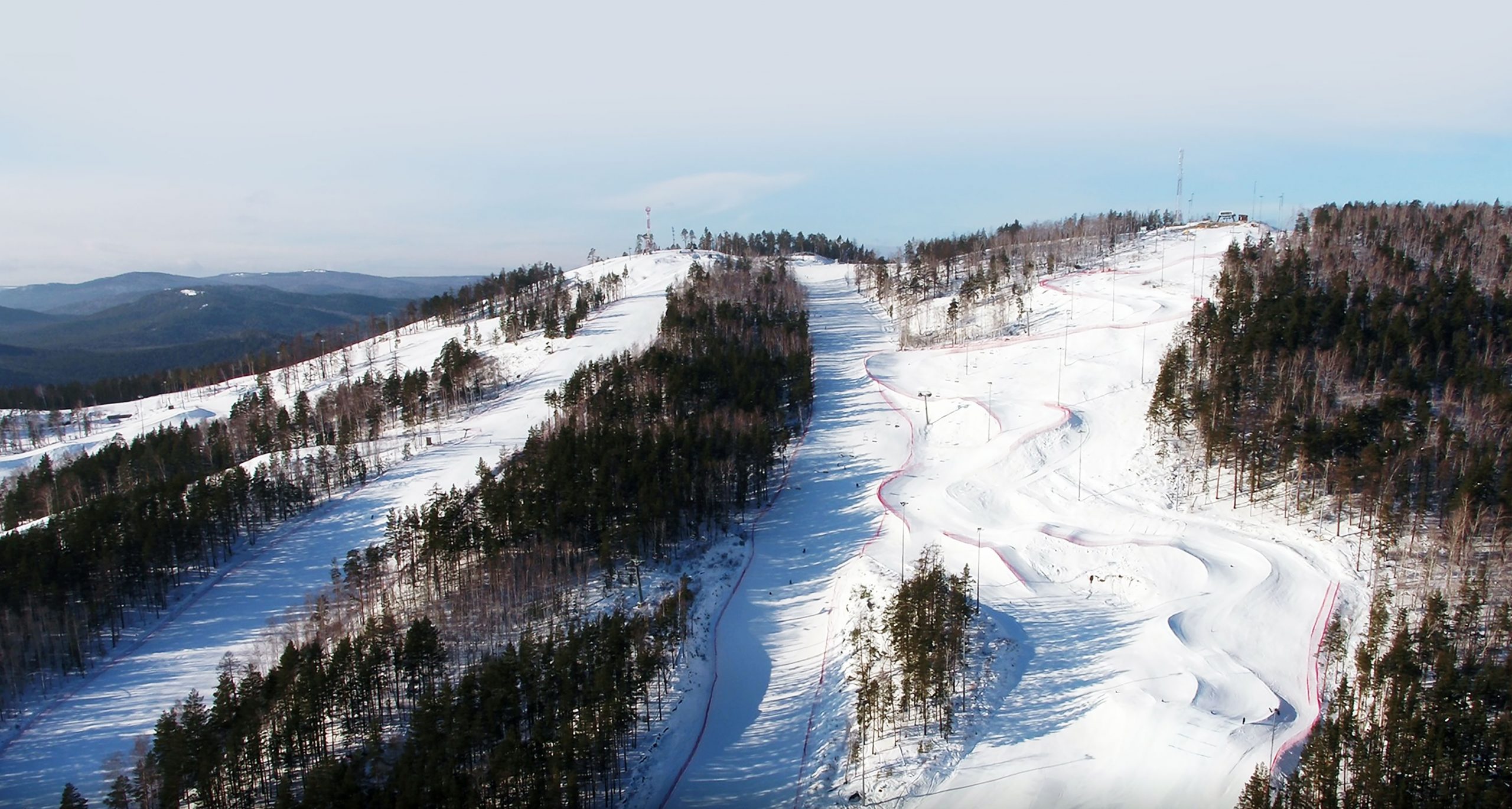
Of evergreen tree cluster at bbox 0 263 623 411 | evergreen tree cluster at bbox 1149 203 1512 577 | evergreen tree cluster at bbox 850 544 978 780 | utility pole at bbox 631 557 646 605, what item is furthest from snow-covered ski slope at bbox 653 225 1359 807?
evergreen tree cluster at bbox 0 263 623 411

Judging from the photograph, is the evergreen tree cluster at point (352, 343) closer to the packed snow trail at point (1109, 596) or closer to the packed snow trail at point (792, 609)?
the packed snow trail at point (792, 609)

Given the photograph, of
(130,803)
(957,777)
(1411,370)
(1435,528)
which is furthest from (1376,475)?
(130,803)

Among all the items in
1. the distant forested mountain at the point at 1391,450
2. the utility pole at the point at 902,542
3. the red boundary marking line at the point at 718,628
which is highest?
the distant forested mountain at the point at 1391,450

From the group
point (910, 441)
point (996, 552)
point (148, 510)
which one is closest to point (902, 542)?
point (996, 552)

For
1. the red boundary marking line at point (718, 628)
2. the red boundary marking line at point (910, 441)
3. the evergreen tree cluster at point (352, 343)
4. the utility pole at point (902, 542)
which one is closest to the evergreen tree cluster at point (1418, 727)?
the red boundary marking line at point (910, 441)

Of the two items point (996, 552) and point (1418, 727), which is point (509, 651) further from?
point (1418, 727)

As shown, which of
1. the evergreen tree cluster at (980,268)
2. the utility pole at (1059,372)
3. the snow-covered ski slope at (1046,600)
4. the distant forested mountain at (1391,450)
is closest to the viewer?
the distant forested mountain at (1391,450)

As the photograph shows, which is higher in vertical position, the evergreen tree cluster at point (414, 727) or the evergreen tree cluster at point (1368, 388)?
the evergreen tree cluster at point (1368, 388)

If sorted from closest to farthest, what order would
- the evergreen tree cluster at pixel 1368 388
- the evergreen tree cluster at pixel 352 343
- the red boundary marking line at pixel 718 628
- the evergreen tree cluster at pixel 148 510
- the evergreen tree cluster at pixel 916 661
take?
the evergreen tree cluster at pixel 916 661, the red boundary marking line at pixel 718 628, the evergreen tree cluster at pixel 1368 388, the evergreen tree cluster at pixel 148 510, the evergreen tree cluster at pixel 352 343
